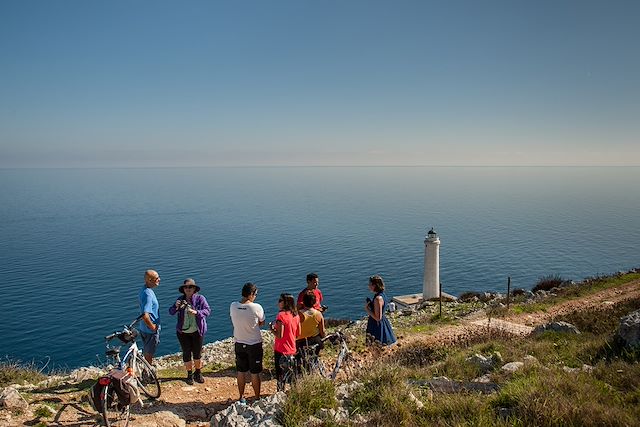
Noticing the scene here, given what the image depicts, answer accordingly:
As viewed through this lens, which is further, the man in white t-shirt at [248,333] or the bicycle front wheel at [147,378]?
the bicycle front wheel at [147,378]

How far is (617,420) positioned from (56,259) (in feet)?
217

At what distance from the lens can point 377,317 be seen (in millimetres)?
9430

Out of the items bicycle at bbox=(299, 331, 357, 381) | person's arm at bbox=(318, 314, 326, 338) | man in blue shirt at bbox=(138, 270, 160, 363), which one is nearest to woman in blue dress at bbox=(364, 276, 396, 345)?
bicycle at bbox=(299, 331, 357, 381)

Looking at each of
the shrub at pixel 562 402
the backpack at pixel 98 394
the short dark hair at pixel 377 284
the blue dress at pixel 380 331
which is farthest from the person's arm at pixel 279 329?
the shrub at pixel 562 402

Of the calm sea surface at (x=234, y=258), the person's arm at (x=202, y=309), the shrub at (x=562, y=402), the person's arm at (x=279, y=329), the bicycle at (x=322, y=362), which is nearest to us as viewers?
the shrub at (x=562, y=402)

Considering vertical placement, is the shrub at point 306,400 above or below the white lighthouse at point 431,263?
above

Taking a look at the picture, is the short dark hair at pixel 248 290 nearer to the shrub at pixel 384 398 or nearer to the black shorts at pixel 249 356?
the black shorts at pixel 249 356

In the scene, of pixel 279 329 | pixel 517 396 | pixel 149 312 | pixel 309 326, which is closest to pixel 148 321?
pixel 149 312

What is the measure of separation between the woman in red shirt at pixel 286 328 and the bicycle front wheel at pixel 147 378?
8.11ft

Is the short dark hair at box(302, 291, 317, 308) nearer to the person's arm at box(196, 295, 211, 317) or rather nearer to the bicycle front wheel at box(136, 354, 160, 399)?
the person's arm at box(196, 295, 211, 317)

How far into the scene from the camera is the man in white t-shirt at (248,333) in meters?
7.47

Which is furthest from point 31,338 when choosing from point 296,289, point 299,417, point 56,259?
point 299,417

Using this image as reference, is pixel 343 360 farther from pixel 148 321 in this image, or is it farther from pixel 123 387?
pixel 148 321

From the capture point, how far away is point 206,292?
4453 centimetres
